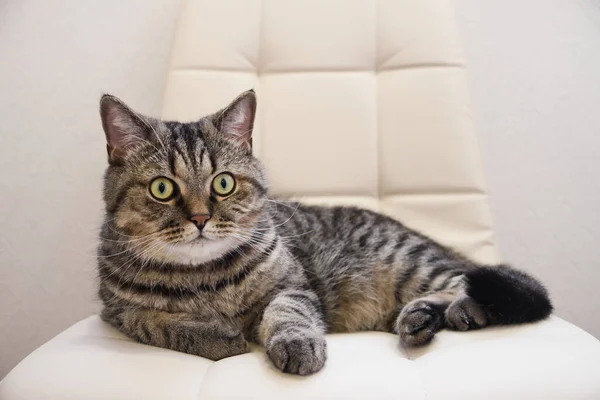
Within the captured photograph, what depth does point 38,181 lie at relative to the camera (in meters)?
1.90

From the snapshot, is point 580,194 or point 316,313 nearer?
point 316,313

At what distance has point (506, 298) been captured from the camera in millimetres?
1050

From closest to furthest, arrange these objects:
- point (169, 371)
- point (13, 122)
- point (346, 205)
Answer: point (169, 371) → point (346, 205) → point (13, 122)

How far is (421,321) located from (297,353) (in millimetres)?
297

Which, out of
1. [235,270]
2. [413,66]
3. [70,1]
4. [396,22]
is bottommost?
[235,270]

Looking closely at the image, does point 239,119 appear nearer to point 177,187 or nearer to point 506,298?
point 177,187

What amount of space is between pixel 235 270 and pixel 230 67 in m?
0.73

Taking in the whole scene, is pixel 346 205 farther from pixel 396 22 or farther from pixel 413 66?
pixel 396 22

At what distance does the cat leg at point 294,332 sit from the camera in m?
0.90

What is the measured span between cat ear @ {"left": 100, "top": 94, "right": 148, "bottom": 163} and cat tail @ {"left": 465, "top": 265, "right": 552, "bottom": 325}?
792 millimetres

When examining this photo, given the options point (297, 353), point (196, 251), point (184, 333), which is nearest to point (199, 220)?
point (196, 251)

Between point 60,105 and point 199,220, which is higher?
point 60,105

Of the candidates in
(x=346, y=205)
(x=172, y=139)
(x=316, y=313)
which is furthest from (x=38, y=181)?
(x=316, y=313)

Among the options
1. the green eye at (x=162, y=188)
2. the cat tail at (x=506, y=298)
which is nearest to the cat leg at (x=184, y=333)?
the green eye at (x=162, y=188)
